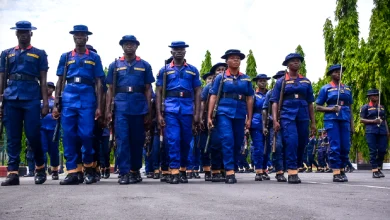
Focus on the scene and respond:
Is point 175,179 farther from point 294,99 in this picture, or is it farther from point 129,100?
point 294,99

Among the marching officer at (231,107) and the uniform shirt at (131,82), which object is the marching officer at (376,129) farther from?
the uniform shirt at (131,82)

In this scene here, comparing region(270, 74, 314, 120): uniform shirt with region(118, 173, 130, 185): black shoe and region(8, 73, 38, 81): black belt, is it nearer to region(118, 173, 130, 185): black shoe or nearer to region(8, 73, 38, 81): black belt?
region(118, 173, 130, 185): black shoe

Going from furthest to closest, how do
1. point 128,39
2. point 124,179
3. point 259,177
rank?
point 259,177
point 128,39
point 124,179

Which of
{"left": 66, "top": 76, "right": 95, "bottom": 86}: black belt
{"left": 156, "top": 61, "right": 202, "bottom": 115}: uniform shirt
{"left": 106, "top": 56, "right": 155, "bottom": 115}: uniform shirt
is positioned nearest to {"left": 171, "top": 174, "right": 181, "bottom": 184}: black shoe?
{"left": 156, "top": 61, "right": 202, "bottom": 115}: uniform shirt

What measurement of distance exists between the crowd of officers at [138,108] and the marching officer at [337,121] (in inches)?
0.8

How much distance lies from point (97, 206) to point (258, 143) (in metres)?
7.31

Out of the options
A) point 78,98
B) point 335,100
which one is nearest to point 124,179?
point 78,98

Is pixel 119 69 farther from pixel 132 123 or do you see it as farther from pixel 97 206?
pixel 97 206

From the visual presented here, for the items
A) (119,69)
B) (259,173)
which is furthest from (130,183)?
(259,173)

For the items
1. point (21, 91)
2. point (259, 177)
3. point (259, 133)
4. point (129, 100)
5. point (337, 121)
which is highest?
point (21, 91)

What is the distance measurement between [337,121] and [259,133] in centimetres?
203

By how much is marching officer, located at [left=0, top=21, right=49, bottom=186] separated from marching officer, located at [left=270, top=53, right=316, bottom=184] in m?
4.17

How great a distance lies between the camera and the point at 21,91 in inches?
390

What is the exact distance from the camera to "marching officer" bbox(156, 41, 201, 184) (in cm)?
1058
